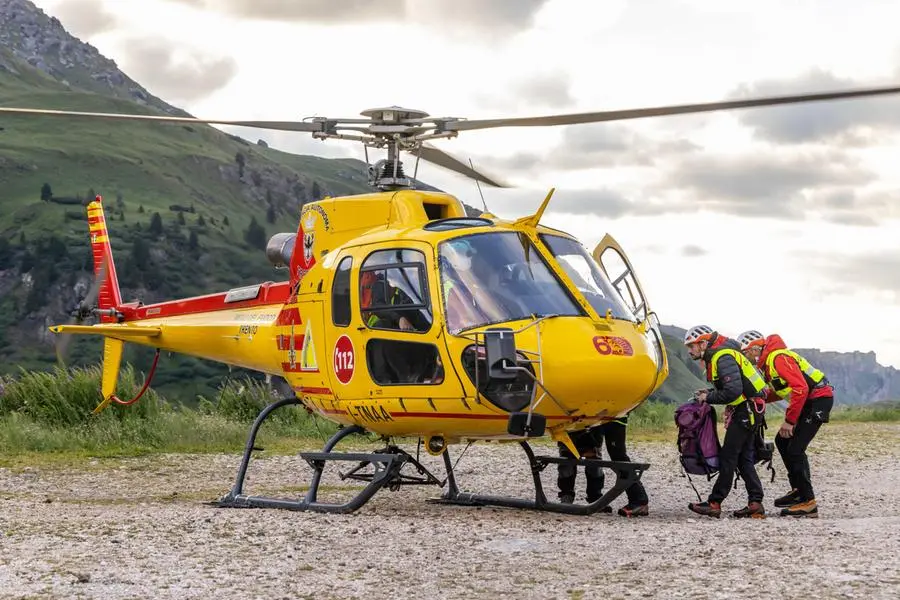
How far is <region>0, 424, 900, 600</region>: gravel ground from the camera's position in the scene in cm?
713

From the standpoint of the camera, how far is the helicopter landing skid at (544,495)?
10.8m

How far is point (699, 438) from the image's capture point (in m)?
11.5

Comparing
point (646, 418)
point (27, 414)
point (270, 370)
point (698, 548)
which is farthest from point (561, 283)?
point (646, 418)

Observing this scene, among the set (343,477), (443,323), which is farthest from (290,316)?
(443,323)

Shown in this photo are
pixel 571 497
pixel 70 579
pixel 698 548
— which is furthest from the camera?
pixel 571 497

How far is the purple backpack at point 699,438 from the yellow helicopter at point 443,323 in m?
0.83

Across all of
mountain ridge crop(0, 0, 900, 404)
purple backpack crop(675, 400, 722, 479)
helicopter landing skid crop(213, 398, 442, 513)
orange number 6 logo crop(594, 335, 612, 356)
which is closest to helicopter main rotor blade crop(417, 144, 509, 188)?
helicopter landing skid crop(213, 398, 442, 513)

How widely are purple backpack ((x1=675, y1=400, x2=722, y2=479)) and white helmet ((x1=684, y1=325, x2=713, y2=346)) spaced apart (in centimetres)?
64

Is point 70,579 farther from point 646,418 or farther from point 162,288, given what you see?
point 162,288

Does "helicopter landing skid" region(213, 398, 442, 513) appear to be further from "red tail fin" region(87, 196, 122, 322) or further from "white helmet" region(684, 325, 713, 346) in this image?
"red tail fin" region(87, 196, 122, 322)

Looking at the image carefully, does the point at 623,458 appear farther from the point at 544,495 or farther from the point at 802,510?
the point at 802,510

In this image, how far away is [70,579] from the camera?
7500mm

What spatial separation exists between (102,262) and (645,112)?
9384mm

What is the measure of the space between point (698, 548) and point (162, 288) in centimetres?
15338
